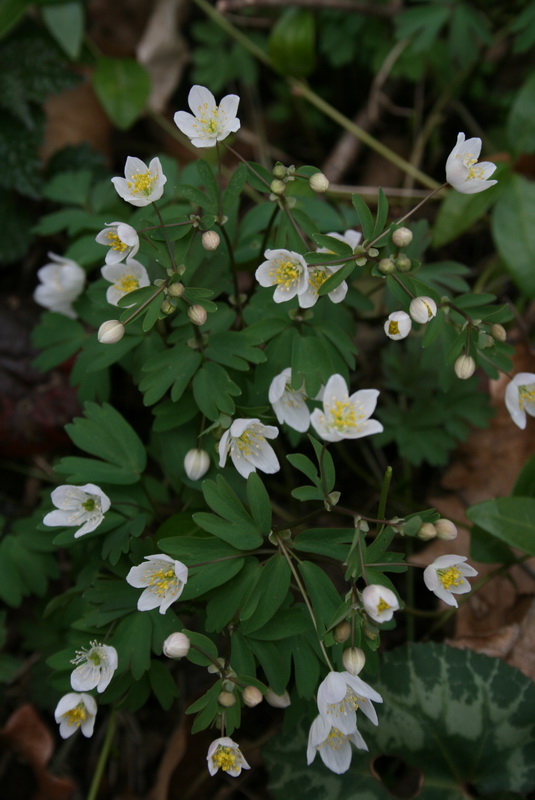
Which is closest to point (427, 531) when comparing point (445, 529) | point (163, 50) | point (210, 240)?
point (445, 529)

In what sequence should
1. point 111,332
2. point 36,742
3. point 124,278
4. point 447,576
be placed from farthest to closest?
1. point 36,742
2. point 124,278
3. point 111,332
4. point 447,576

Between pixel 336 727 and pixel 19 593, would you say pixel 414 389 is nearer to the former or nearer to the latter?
pixel 336 727

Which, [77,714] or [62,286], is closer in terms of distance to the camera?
[77,714]

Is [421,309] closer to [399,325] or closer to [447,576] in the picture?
[399,325]

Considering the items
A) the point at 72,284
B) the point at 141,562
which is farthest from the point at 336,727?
the point at 72,284

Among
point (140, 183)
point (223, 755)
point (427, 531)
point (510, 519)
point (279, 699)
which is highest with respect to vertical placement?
point (140, 183)

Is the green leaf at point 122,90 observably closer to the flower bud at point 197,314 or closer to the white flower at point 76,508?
the flower bud at point 197,314

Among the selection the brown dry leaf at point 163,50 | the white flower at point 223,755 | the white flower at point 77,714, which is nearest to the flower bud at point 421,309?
the white flower at point 223,755
